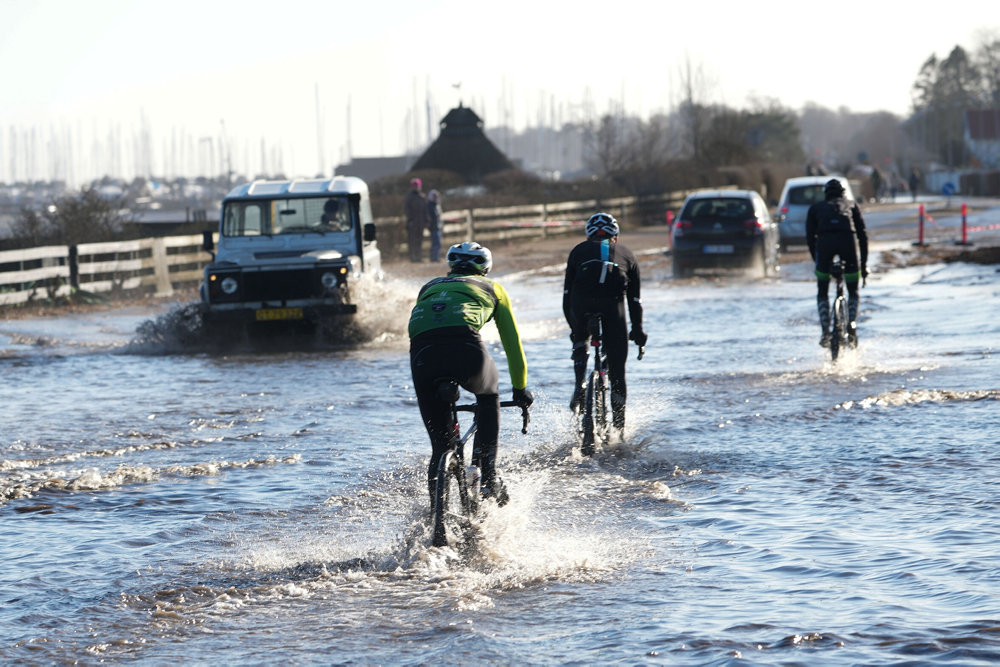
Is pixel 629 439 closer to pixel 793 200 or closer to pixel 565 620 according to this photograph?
pixel 565 620

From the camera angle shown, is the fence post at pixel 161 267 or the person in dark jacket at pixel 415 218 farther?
the person in dark jacket at pixel 415 218

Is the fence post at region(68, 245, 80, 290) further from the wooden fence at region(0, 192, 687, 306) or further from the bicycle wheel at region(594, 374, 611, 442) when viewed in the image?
the bicycle wheel at region(594, 374, 611, 442)

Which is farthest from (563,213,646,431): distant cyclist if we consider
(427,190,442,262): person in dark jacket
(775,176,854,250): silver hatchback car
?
(427,190,442,262): person in dark jacket

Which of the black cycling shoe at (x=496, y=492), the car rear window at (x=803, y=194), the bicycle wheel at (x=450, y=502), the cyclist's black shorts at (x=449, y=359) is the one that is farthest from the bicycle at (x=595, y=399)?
the car rear window at (x=803, y=194)

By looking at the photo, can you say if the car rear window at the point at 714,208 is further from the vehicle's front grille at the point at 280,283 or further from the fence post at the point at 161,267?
the vehicle's front grille at the point at 280,283

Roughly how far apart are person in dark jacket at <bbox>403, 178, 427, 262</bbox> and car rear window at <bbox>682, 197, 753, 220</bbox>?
9.04m

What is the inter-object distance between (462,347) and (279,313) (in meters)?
10.8

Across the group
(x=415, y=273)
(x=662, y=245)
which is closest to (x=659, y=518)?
(x=415, y=273)

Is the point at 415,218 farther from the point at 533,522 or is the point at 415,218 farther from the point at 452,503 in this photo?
the point at 452,503

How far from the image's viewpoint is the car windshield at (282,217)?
18078mm

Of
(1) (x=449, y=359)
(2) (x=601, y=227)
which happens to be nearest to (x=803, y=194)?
(2) (x=601, y=227)

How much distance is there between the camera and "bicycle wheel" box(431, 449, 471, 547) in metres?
6.66

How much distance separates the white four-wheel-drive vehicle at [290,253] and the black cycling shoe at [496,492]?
398 inches

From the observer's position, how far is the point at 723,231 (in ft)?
84.7
